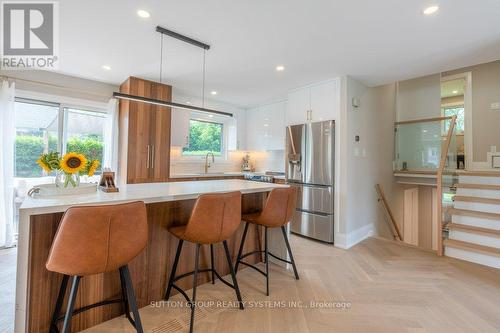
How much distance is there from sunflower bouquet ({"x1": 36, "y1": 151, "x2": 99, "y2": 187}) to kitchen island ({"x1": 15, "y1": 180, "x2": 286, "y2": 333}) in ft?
0.60

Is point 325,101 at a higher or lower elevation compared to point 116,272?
higher

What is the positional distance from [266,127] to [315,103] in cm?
149

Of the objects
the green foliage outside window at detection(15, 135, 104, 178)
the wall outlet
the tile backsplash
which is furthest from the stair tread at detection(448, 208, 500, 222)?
the green foliage outside window at detection(15, 135, 104, 178)

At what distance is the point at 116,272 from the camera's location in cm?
176

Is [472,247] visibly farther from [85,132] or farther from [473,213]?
[85,132]

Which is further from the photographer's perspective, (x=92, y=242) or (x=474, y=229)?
(x=474, y=229)

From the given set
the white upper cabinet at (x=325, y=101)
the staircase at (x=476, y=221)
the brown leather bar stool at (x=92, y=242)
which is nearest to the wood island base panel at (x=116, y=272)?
the brown leather bar stool at (x=92, y=242)

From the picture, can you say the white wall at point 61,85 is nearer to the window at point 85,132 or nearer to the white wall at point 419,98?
the window at point 85,132

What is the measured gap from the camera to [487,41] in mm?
2428

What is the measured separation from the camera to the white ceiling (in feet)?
6.38

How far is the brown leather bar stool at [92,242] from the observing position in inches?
46.4

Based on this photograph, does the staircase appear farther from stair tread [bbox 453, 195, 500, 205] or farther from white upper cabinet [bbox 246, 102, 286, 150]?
white upper cabinet [bbox 246, 102, 286, 150]

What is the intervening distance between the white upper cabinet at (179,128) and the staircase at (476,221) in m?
4.31

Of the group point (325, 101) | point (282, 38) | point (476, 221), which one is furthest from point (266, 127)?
point (476, 221)
